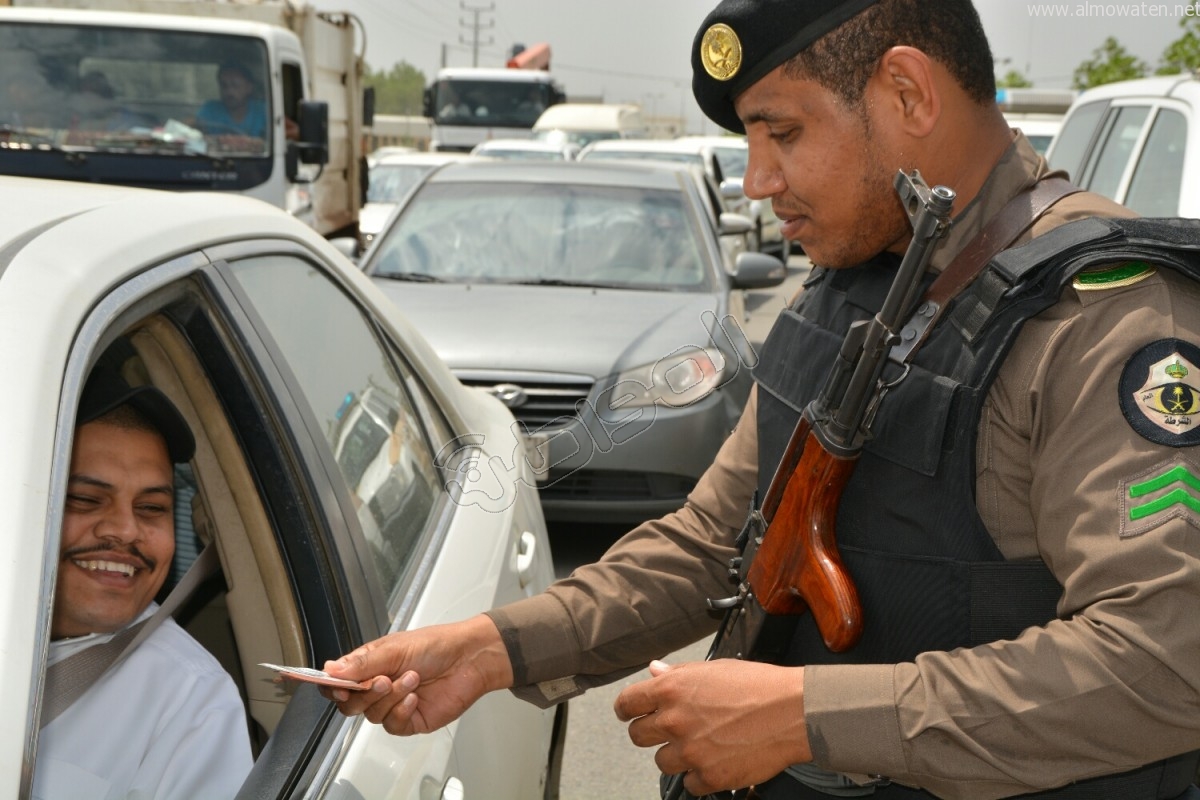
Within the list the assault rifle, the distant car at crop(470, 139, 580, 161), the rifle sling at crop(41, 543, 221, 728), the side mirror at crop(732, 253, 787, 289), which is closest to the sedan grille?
the side mirror at crop(732, 253, 787, 289)

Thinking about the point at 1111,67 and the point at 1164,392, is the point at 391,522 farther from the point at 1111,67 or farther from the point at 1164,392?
the point at 1111,67

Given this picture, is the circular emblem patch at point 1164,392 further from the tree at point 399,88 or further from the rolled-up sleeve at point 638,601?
the tree at point 399,88

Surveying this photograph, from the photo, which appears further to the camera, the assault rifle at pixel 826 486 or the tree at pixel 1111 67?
the tree at pixel 1111 67

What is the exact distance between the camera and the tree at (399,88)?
120 meters

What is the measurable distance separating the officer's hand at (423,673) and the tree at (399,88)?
117 meters

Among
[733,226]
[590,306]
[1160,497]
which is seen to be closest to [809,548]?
[1160,497]

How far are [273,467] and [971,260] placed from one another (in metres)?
1.00

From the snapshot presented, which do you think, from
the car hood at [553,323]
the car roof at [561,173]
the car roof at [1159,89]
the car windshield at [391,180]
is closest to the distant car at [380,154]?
the car windshield at [391,180]

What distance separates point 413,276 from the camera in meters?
6.45

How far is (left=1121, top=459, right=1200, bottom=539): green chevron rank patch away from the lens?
1.26 meters

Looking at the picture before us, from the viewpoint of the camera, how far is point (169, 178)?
9133mm

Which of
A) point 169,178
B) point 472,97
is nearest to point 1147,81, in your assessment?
point 169,178

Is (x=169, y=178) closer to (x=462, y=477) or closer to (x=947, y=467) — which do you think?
(x=462, y=477)

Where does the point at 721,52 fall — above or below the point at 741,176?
above
